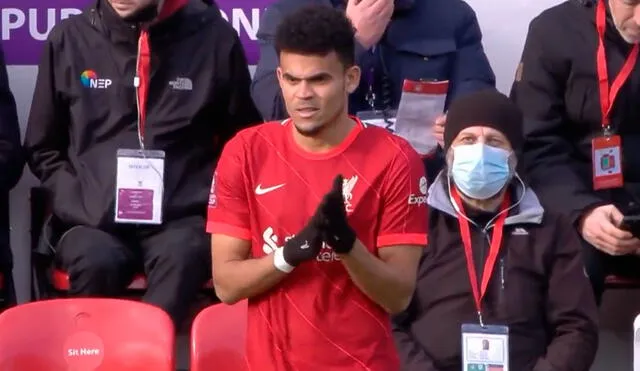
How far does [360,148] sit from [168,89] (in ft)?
5.75

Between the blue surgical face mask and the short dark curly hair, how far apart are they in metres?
1.02

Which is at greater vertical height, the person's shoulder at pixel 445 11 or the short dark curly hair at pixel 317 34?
the short dark curly hair at pixel 317 34

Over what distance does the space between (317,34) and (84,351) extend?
109 centimetres

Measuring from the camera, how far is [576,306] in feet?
12.8

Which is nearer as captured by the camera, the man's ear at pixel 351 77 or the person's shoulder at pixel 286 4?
the man's ear at pixel 351 77

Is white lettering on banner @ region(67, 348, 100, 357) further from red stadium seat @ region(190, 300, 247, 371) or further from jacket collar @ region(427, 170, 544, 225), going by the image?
jacket collar @ region(427, 170, 544, 225)

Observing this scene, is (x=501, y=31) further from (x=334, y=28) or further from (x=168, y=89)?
(x=334, y=28)

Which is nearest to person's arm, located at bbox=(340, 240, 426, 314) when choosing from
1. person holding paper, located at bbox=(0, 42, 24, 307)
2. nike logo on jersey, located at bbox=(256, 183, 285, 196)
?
nike logo on jersey, located at bbox=(256, 183, 285, 196)

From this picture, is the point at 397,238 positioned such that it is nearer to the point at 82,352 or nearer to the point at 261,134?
the point at 261,134

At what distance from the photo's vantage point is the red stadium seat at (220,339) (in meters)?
3.53

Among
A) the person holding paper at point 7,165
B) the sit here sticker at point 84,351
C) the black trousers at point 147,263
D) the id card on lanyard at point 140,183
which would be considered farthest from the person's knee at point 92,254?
the sit here sticker at point 84,351

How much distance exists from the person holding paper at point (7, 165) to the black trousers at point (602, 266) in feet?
6.19

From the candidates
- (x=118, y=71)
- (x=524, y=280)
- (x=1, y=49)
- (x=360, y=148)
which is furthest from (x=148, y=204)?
(x=360, y=148)

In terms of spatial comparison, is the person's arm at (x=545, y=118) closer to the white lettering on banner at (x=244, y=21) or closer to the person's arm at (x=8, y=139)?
the white lettering on banner at (x=244, y=21)
